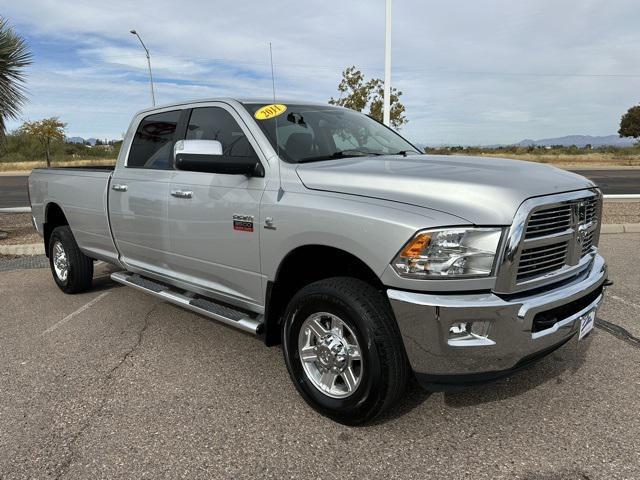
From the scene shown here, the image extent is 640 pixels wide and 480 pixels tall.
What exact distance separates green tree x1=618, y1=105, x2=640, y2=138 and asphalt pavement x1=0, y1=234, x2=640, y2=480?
71.0m

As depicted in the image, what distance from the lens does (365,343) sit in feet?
8.81

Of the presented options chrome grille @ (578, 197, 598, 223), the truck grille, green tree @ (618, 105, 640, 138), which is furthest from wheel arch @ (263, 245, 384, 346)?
green tree @ (618, 105, 640, 138)

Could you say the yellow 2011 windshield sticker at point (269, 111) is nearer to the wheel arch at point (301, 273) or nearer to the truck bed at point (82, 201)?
the wheel arch at point (301, 273)

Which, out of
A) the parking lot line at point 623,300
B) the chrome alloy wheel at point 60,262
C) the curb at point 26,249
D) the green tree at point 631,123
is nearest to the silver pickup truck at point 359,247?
the chrome alloy wheel at point 60,262

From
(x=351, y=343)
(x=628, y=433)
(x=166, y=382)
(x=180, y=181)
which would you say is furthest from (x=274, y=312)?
(x=628, y=433)

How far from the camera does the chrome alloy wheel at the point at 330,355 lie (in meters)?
2.89

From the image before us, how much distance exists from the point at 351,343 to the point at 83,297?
3912 millimetres

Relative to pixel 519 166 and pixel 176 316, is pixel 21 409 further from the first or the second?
pixel 519 166

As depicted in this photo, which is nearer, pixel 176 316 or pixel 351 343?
pixel 351 343

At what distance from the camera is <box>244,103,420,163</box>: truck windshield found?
137 inches

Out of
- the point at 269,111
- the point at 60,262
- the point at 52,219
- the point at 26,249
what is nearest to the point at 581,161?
the point at 26,249

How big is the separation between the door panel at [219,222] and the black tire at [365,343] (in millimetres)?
590

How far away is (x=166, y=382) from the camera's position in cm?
353

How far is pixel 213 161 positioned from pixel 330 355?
1355 mm
